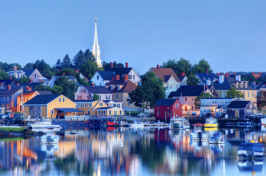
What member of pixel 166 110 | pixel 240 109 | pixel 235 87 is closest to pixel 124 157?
pixel 166 110

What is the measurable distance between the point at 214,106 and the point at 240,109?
7037 mm

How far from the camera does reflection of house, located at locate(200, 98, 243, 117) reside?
383ft

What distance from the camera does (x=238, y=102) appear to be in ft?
375

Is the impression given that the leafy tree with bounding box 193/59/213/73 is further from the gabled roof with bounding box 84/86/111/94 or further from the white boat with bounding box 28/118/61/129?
the white boat with bounding box 28/118/61/129

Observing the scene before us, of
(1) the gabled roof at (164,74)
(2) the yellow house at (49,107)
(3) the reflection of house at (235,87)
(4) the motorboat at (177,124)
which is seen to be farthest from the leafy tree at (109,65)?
(4) the motorboat at (177,124)

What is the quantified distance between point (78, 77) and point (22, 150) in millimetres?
84709

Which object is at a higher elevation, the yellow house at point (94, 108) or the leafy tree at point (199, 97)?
the leafy tree at point (199, 97)

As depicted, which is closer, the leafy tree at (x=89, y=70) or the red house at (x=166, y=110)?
the red house at (x=166, y=110)

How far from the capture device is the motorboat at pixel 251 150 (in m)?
57.5

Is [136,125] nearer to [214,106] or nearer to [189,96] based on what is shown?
[214,106]

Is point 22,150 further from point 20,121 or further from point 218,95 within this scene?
point 218,95

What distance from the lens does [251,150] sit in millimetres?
57688

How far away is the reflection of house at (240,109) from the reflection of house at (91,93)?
28637 mm

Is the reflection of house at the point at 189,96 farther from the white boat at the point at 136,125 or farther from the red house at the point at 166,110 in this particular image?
the white boat at the point at 136,125
